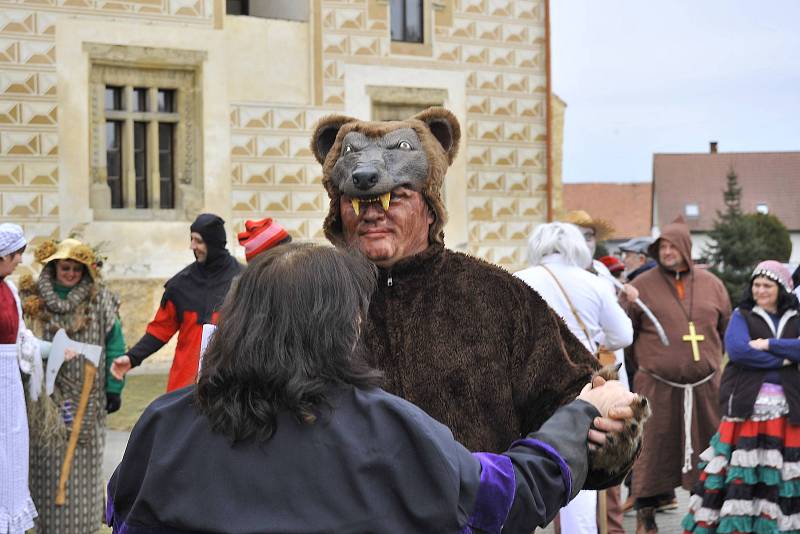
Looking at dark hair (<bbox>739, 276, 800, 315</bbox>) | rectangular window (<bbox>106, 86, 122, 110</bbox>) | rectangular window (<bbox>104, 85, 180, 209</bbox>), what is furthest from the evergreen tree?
dark hair (<bbox>739, 276, 800, 315</bbox>)

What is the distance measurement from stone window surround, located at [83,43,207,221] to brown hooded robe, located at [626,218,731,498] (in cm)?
1041

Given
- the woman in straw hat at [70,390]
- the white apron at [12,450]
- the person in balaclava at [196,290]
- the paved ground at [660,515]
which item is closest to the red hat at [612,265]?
the paved ground at [660,515]

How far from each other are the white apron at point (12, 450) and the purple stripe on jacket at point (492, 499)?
15.5 feet

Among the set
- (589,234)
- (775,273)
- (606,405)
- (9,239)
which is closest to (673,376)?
(775,273)

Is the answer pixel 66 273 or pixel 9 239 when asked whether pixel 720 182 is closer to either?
pixel 66 273

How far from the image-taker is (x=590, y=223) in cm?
948

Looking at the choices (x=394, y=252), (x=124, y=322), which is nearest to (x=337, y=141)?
(x=394, y=252)

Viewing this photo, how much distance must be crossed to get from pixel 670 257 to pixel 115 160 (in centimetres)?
1101

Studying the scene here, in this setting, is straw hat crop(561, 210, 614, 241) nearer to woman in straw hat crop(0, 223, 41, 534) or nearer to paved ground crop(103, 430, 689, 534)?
paved ground crop(103, 430, 689, 534)

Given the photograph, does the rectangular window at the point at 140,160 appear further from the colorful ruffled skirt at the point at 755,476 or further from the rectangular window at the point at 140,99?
the colorful ruffled skirt at the point at 755,476

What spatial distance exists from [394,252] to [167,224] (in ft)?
46.2

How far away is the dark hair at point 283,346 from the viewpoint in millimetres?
2213

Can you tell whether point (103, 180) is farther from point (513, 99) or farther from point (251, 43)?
point (513, 99)

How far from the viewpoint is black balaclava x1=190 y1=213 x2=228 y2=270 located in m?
7.34
